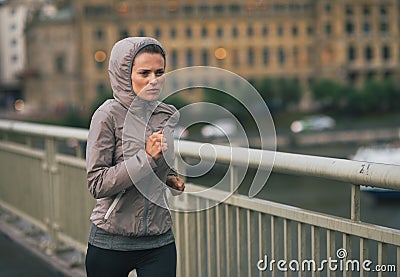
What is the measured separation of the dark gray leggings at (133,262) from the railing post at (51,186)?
2.55 metres

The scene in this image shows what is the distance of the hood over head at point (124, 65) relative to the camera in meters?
2.23

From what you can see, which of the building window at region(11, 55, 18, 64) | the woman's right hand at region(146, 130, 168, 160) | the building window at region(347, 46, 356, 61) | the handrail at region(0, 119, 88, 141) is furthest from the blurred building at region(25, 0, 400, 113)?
the woman's right hand at region(146, 130, 168, 160)

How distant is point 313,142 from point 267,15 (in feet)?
59.2

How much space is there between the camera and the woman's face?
7.36 feet

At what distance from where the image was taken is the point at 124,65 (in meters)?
2.23

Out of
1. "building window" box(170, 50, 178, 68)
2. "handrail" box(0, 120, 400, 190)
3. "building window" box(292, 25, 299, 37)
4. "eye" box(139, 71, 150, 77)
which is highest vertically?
"building window" box(292, 25, 299, 37)

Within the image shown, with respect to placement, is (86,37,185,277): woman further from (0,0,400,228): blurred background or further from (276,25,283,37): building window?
(276,25,283,37): building window

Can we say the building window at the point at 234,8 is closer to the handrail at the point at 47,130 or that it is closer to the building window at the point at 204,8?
the building window at the point at 204,8

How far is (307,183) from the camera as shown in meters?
39.3

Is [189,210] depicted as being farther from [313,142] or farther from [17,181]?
[313,142]

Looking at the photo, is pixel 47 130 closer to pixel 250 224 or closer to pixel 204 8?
pixel 250 224

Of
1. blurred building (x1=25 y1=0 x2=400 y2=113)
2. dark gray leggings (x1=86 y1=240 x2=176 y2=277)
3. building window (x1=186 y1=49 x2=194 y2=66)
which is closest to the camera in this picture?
dark gray leggings (x1=86 y1=240 x2=176 y2=277)

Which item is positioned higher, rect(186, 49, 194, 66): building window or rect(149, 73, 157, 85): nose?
rect(186, 49, 194, 66): building window

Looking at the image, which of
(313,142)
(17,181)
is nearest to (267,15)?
(313,142)
